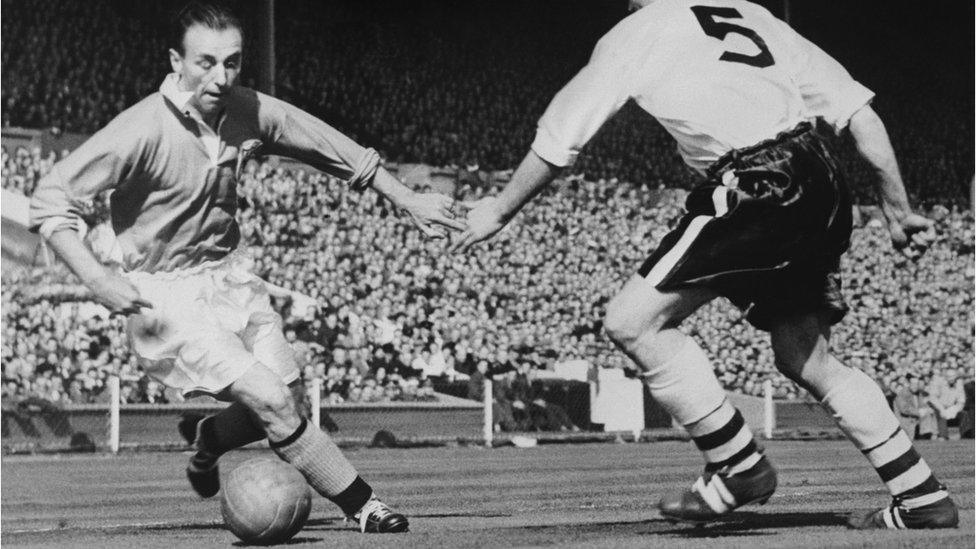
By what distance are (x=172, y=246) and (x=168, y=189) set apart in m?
0.23

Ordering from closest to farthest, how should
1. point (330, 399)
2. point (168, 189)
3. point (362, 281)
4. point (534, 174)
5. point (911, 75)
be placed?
point (534, 174) → point (168, 189) → point (330, 399) → point (362, 281) → point (911, 75)

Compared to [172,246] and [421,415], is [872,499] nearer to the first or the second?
[172,246]

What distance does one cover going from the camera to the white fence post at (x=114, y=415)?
54.8 feet

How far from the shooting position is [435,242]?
2388 cm

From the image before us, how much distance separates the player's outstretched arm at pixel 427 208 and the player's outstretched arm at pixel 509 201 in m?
0.75

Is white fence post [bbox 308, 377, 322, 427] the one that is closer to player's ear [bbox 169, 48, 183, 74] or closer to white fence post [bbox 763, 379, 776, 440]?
white fence post [bbox 763, 379, 776, 440]

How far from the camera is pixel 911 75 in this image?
38656 millimetres

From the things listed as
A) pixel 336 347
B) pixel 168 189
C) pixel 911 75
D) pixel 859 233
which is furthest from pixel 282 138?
pixel 911 75

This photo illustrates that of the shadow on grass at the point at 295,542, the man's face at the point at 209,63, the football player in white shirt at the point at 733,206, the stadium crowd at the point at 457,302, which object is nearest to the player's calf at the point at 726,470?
the football player in white shirt at the point at 733,206

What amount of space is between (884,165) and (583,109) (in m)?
1.05

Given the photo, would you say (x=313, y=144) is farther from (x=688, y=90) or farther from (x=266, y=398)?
(x=688, y=90)

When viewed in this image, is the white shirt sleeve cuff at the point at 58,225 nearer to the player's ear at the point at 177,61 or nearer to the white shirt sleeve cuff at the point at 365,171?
the player's ear at the point at 177,61

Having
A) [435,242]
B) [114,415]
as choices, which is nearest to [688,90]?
[114,415]

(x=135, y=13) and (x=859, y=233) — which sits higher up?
(x=135, y=13)
